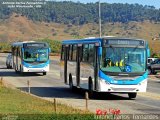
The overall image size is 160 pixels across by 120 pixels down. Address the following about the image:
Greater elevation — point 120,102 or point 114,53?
point 114,53

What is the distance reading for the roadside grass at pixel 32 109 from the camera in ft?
52.6

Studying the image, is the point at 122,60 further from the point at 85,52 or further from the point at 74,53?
the point at 74,53

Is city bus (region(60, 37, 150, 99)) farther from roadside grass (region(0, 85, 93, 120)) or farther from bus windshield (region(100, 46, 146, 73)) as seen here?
roadside grass (region(0, 85, 93, 120))

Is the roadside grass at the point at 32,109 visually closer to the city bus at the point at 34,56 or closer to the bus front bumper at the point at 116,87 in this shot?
the bus front bumper at the point at 116,87

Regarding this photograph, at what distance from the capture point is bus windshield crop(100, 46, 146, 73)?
84.4 feet

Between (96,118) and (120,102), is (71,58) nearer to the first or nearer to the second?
(120,102)

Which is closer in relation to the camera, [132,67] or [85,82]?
[132,67]

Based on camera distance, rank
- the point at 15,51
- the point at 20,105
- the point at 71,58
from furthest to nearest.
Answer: the point at 15,51, the point at 71,58, the point at 20,105

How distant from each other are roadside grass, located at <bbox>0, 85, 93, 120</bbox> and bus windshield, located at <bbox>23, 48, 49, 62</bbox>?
19838mm

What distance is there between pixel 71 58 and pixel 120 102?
6.13 m

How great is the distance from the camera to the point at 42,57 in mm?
47500

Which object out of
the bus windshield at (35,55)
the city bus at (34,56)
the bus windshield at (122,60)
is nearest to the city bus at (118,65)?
the bus windshield at (122,60)

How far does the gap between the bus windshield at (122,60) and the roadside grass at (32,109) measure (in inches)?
153

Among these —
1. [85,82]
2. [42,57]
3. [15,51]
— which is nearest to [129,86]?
[85,82]
